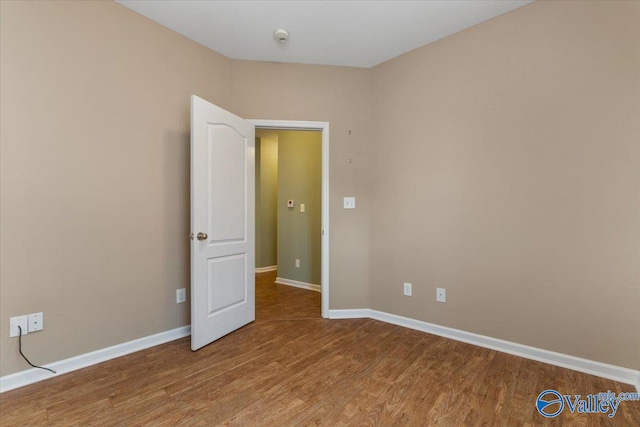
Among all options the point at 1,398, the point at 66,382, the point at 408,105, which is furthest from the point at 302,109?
the point at 1,398

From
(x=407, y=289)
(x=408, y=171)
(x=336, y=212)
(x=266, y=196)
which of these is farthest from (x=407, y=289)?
(x=266, y=196)

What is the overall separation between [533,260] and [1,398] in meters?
3.57

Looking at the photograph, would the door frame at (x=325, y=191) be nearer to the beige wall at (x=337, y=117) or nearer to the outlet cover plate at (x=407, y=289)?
the beige wall at (x=337, y=117)

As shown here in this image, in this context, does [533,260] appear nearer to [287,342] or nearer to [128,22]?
[287,342]

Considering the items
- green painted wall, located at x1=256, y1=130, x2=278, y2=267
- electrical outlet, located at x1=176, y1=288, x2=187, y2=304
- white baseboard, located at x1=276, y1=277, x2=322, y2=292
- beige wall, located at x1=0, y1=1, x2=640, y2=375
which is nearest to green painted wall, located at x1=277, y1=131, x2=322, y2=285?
white baseboard, located at x1=276, y1=277, x2=322, y2=292

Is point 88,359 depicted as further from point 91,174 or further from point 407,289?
point 407,289

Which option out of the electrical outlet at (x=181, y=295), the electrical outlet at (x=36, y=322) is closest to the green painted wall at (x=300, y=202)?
the electrical outlet at (x=181, y=295)

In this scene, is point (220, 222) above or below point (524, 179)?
below

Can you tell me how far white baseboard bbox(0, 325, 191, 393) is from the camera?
180 centimetres

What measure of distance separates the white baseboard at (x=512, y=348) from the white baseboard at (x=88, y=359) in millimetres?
1533

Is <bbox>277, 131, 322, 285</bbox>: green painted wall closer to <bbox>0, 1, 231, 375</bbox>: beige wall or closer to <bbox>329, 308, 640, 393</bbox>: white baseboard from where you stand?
<bbox>329, 308, 640, 393</bbox>: white baseboard

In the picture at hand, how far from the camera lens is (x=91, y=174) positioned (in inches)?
82.4

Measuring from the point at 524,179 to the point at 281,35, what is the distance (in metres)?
2.31

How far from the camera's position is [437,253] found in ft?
8.77
